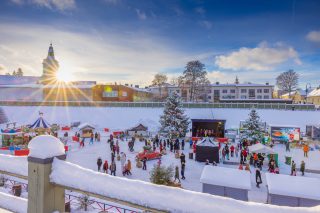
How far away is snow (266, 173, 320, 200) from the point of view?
34.8 ft

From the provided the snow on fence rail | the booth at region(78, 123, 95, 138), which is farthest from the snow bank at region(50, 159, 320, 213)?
the booth at region(78, 123, 95, 138)

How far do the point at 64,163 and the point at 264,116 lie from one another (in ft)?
126

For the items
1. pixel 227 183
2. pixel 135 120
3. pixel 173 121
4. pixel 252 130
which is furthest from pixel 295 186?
pixel 135 120

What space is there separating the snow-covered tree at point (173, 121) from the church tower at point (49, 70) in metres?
44.5

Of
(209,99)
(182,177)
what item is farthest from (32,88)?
(182,177)

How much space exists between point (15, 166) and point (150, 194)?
1.83 meters

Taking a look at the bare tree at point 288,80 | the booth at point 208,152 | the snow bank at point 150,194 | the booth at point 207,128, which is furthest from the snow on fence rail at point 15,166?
the bare tree at point 288,80

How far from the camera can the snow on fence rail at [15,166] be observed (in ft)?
8.89

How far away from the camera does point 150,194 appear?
1.94 metres

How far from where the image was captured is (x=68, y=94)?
5088 centimetres

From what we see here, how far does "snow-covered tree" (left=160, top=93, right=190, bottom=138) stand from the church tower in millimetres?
44476

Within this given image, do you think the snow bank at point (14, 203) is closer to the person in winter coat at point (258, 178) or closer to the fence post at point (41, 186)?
the fence post at point (41, 186)

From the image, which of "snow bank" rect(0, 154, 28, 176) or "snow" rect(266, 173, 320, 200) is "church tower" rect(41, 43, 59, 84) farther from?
"snow bank" rect(0, 154, 28, 176)

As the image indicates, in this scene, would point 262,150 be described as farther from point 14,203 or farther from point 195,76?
point 195,76
